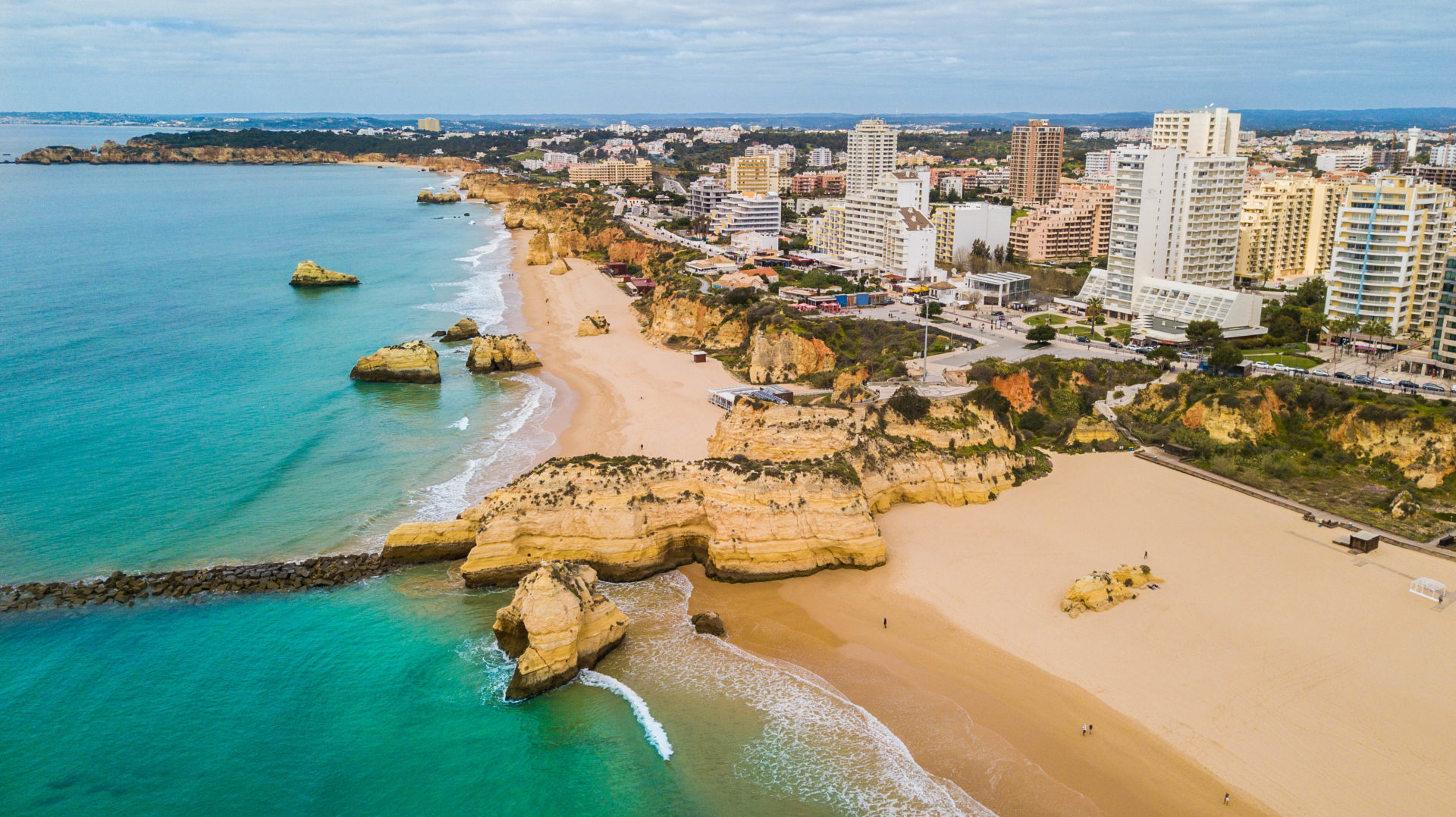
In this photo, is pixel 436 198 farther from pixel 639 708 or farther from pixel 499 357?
pixel 639 708

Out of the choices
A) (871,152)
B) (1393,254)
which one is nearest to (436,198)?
(871,152)

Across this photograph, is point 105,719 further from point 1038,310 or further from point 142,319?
point 1038,310

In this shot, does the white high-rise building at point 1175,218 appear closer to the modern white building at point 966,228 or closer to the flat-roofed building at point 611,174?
the modern white building at point 966,228

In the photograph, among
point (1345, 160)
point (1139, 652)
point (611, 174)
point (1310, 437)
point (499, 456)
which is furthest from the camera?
point (611, 174)

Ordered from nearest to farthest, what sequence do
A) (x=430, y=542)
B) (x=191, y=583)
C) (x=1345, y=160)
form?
(x=191, y=583)
(x=430, y=542)
(x=1345, y=160)

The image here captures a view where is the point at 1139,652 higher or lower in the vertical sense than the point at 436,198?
lower

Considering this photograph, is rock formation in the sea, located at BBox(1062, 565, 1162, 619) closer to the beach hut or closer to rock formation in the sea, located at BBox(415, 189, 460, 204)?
the beach hut

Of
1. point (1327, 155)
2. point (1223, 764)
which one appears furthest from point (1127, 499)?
point (1327, 155)
